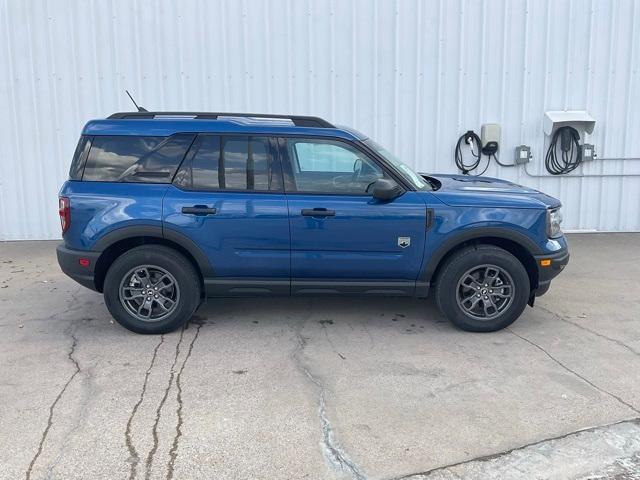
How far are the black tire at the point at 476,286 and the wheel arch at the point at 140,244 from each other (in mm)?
2030

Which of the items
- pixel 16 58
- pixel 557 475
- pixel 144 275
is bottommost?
pixel 557 475

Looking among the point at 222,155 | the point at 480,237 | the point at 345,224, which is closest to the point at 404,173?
the point at 345,224

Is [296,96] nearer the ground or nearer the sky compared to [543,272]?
nearer the sky

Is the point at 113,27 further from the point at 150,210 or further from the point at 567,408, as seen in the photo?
the point at 567,408

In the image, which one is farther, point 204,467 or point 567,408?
point 567,408

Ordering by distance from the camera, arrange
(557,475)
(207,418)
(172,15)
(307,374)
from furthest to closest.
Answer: (172,15) < (307,374) < (207,418) < (557,475)

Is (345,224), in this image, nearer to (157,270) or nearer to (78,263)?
(157,270)

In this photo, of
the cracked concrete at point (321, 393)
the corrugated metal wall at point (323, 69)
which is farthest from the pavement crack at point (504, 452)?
the corrugated metal wall at point (323, 69)

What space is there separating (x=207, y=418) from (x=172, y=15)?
7043 millimetres

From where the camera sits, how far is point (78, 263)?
4.68 meters

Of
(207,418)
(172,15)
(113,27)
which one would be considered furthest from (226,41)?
(207,418)

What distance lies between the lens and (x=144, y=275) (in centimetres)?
474

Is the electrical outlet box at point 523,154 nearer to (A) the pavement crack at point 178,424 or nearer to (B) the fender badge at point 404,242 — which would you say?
(B) the fender badge at point 404,242

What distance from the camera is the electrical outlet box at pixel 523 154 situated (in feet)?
29.7
